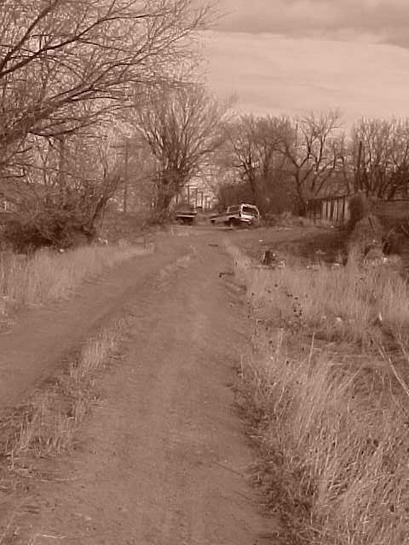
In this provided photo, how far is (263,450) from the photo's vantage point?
643 cm

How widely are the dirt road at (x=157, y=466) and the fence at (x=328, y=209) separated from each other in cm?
3864

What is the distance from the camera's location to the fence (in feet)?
166

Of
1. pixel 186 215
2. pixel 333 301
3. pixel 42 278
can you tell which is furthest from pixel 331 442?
pixel 186 215

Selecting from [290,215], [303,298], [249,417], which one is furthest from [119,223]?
[290,215]

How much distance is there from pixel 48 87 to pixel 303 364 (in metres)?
6.22

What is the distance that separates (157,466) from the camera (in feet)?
19.2

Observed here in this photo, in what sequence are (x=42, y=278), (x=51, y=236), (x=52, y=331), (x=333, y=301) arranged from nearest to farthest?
(x=52, y=331) → (x=42, y=278) → (x=333, y=301) → (x=51, y=236)

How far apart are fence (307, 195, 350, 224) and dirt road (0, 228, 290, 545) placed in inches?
1521

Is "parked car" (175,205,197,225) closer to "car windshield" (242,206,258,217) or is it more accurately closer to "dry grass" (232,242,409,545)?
"car windshield" (242,206,258,217)

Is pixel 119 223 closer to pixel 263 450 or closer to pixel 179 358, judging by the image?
pixel 179 358

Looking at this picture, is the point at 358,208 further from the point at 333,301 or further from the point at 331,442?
the point at 331,442

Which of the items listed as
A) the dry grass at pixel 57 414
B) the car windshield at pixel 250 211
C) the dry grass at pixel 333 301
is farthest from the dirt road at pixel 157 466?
the car windshield at pixel 250 211

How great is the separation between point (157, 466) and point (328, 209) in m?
52.5

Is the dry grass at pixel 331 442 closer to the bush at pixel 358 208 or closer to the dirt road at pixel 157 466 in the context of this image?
the dirt road at pixel 157 466
